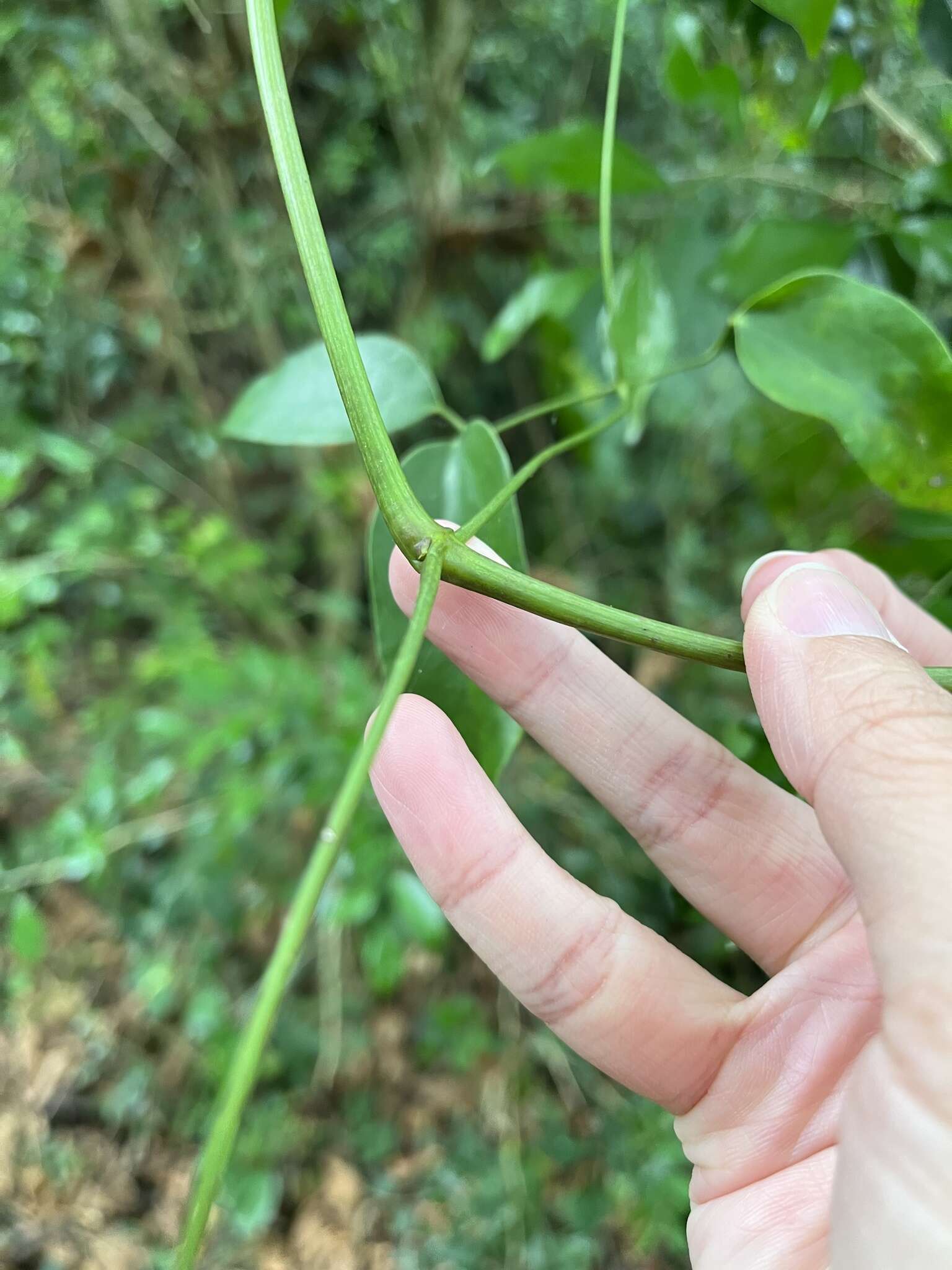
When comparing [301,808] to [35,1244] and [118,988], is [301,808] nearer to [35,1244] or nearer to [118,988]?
[118,988]

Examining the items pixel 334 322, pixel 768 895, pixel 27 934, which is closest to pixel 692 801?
pixel 768 895

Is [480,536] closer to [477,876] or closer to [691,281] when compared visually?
[477,876]

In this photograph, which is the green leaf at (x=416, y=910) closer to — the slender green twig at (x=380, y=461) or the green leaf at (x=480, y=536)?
the green leaf at (x=480, y=536)

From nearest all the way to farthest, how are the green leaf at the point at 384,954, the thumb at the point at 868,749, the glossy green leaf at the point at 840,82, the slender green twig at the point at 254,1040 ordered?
the slender green twig at the point at 254,1040 → the thumb at the point at 868,749 → the glossy green leaf at the point at 840,82 → the green leaf at the point at 384,954

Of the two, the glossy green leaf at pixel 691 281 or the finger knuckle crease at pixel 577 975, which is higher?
the glossy green leaf at pixel 691 281

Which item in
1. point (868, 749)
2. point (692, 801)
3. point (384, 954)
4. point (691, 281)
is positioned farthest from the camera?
point (384, 954)

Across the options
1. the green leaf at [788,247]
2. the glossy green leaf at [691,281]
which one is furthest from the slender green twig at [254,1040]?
the glossy green leaf at [691,281]

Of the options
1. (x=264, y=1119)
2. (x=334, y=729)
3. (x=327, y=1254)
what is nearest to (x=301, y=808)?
(x=334, y=729)
